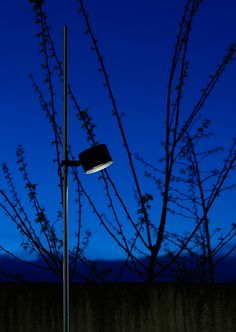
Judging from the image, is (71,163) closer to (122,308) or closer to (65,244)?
(65,244)

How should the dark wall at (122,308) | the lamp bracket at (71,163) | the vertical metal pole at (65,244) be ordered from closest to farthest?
the vertical metal pole at (65,244) → the lamp bracket at (71,163) → the dark wall at (122,308)

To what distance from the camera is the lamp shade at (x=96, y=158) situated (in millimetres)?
3625

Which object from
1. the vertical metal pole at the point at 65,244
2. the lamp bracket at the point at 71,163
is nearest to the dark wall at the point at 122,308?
the vertical metal pole at the point at 65,244

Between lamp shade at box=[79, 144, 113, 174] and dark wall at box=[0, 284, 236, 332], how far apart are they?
1133 mm

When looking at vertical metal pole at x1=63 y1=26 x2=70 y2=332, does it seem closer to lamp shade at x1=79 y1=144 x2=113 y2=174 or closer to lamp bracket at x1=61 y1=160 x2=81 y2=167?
lamp bracket at x1=61 y1=160 x2=81 y2=167

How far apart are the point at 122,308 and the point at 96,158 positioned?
1383 millimetres

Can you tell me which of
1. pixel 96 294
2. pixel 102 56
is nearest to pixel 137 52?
pixel 102 56

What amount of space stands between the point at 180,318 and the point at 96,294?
27.6 inches

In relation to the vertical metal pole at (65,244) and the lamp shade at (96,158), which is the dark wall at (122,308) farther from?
the lamp shade at (96,158)

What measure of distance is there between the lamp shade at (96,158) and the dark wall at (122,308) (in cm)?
113

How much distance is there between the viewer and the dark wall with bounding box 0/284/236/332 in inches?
165

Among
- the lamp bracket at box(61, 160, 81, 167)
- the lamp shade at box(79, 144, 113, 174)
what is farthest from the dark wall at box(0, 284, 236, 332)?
the lamp shade at box(79, 144, 113, 174)

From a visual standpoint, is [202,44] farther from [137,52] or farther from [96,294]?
[96,294]

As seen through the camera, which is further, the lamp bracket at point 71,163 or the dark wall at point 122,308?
the dark wall at point 122,308
